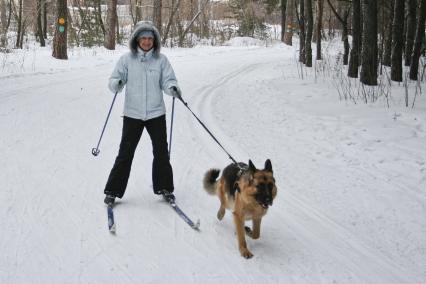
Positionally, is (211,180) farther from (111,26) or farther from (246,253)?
(111,26)

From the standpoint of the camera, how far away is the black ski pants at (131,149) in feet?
16.1

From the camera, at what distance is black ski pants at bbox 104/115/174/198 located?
4914 millimetres

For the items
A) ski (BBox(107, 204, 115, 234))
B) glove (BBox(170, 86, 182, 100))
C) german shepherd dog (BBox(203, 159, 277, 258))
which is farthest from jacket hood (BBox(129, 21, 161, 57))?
ski (BBox(107, 204, 115, 234))

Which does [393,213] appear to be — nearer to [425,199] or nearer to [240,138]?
[425,199]

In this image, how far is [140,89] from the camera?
15.9ft

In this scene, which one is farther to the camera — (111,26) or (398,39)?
(111,26)

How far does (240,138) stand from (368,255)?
396cm

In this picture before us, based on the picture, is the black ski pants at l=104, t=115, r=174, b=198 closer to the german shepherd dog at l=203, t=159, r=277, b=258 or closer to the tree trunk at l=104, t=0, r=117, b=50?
the german shepherd dog at l=203, t=159, r=277, b=258

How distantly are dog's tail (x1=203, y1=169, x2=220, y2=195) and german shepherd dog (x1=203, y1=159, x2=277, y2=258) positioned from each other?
13cm

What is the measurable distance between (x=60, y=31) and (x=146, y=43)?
43.8ft

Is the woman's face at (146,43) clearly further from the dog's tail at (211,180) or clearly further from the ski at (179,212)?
the ski at (179,212)

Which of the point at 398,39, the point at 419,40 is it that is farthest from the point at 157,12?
the point at 419,40

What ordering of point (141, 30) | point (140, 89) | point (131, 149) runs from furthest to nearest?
point (131, 149), point (140, 89), point (141, 30)

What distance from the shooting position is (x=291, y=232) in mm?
4590
